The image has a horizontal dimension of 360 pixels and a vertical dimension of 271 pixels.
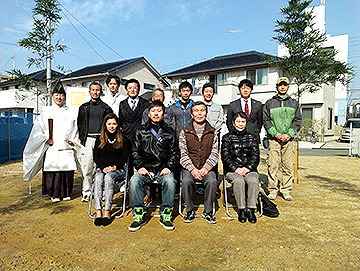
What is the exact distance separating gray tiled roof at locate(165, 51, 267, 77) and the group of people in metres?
15.9

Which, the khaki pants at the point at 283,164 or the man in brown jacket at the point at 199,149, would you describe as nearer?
the man in brown jacket at the point at 199,149

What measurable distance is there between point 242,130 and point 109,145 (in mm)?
1948

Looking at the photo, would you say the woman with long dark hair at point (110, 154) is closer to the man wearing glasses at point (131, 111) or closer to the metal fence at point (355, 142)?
the man wearing glasses at point (131, 111)

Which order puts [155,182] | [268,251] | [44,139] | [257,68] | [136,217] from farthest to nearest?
[257,68]
[44,139]
[155,182]
[136,217]
[268,251]

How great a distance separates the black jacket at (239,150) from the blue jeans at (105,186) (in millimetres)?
1614

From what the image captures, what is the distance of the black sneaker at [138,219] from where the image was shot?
10.9 feet

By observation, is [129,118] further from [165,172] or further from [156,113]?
[165,172]

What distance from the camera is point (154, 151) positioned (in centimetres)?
377

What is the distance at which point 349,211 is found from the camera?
3.99m

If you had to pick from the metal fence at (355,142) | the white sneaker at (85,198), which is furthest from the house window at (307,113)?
the white sneaker at (85,198)

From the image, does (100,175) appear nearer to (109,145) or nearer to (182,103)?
(109,145)

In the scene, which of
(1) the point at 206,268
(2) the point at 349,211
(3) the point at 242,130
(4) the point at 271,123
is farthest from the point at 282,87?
(1) the point at 206,268

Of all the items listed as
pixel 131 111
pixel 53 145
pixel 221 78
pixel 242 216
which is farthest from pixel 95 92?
pixel 221 78

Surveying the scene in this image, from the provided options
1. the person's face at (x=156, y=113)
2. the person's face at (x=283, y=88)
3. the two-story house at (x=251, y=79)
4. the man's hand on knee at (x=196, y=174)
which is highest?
the two-story house at (x=251, y=79)
